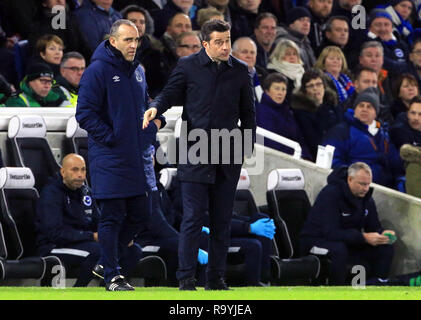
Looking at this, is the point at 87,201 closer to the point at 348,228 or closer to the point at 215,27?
the point at 348,228

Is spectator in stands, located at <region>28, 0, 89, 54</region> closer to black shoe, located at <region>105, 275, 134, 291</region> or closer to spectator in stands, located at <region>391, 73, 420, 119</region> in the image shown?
spectator in stands, located at <region>391, 73, 420, 119</region>

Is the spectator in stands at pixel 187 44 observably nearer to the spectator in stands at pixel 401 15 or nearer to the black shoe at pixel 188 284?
the spectator in stands at pixel 401 15

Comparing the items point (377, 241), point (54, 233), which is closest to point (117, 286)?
point (54, 233)

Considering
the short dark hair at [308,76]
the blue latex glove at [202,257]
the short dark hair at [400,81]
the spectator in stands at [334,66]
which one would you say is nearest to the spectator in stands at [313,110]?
the short dark hair at [308,76]

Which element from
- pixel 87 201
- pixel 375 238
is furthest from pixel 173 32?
pixel 87 201

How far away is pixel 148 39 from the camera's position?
50.1 feet

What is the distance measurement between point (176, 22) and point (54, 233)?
184 inches

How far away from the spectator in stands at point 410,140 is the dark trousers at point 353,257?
1.49 metres

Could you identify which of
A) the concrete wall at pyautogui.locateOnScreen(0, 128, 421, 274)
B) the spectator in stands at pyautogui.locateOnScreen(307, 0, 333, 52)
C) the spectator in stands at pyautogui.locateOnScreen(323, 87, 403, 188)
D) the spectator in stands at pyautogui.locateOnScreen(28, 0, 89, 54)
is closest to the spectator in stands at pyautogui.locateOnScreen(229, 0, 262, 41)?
the spectator in stands at pyautogui.locateOnScreen(307, 0, 333, 52)

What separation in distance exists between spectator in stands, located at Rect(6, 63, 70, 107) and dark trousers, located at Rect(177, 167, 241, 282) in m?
3.83

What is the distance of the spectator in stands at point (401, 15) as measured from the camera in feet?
66.4

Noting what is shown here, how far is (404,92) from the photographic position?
707 inches
